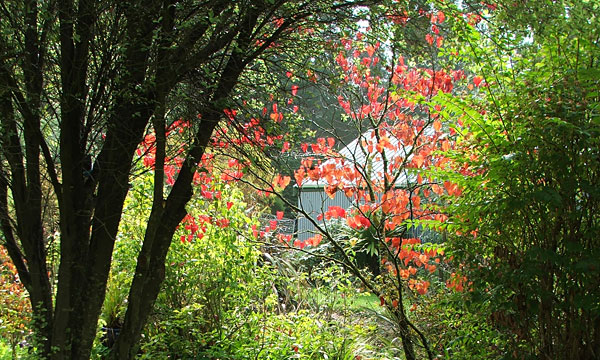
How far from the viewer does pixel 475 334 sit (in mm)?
3727

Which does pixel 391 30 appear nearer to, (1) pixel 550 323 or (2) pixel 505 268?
(2) pixel 505 268

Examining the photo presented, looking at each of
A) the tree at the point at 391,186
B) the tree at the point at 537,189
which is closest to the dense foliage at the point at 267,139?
the tree at the point at 537,189

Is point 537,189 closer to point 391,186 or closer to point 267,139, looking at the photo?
point 267,139

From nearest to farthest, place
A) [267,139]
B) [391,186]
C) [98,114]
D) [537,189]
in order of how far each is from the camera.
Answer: [537,189]
[98,114]
[267,139]
[391,186]

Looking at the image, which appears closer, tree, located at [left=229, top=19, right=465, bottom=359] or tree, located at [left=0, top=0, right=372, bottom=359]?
tree, located at [left=0, top=0, right=372, bottom=359]

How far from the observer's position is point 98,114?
309 centimetres

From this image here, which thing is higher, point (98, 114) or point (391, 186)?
point (391, 186)

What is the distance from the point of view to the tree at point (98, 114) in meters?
2.91

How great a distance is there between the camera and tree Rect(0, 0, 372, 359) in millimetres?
2908

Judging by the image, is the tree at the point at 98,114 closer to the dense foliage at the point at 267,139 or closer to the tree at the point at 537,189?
the dense foliage at the point at 267,139

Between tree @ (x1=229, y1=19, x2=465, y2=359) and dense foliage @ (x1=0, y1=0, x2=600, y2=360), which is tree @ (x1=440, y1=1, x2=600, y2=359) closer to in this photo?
dense foliage @ (x1=0, y1=0, x2=600, y2=360)

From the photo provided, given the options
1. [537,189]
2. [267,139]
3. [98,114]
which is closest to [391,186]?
[267,139]

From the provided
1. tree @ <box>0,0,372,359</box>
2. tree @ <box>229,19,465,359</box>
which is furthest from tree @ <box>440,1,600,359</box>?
tree @ <box>0,0,372,359</box>

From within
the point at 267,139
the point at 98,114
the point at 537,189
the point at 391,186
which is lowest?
the point at 537,189
